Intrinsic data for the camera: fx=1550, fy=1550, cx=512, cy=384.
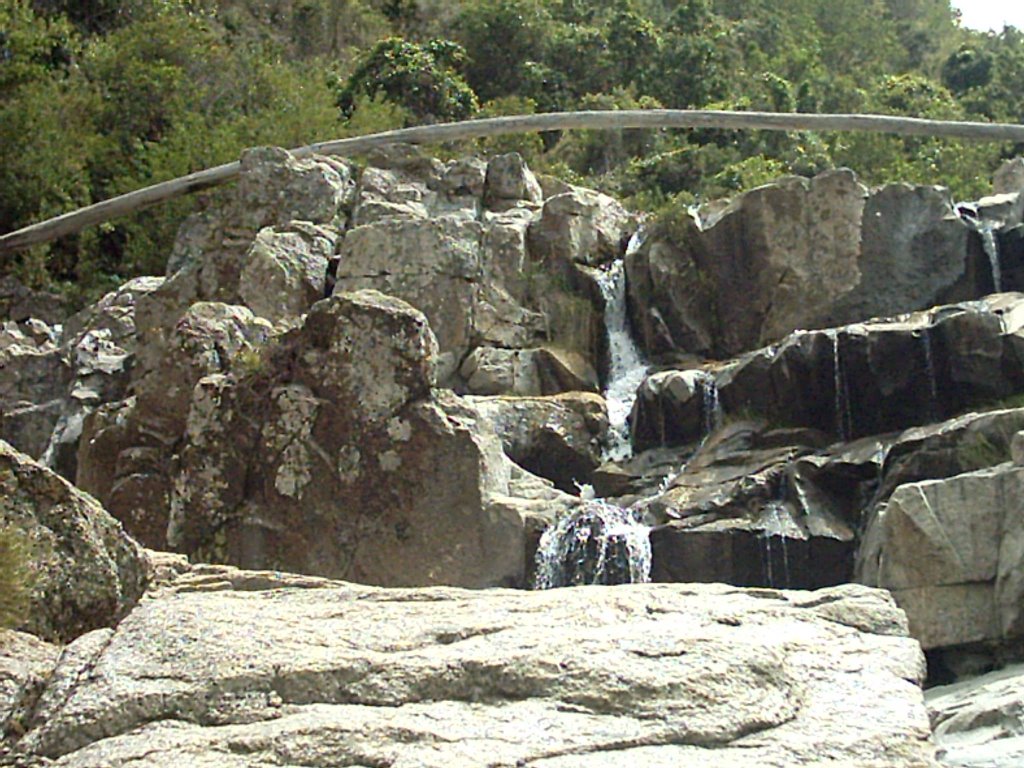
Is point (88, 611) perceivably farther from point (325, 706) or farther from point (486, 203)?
point (486, 203)

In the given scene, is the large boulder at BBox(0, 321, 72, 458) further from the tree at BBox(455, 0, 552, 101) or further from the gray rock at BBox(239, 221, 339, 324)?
the tree at BBox(455, 0, 552, 101)

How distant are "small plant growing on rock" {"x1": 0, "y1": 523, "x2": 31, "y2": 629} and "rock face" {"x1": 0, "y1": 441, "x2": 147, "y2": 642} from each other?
0.39 feet

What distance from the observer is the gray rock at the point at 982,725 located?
6.05 meters

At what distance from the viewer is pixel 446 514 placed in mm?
9727

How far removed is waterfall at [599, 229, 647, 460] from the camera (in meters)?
14.4

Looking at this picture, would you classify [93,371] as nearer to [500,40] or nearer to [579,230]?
[579,230]

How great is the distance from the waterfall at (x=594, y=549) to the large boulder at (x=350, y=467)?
39 centimetres

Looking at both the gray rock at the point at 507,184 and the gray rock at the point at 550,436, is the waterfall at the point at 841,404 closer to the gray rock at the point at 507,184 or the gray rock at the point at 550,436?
the gray rock at the point at 550,436

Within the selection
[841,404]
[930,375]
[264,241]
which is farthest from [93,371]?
[930,375]

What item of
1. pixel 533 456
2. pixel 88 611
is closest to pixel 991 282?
pixel 533 456

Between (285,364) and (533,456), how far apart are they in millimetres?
3291

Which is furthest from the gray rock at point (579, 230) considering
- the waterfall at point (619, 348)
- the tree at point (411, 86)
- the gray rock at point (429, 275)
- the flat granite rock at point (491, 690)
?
the flat granite rock at point (491, 690)

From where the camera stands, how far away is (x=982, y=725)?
6664 millimetres

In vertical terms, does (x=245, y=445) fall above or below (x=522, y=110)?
below
